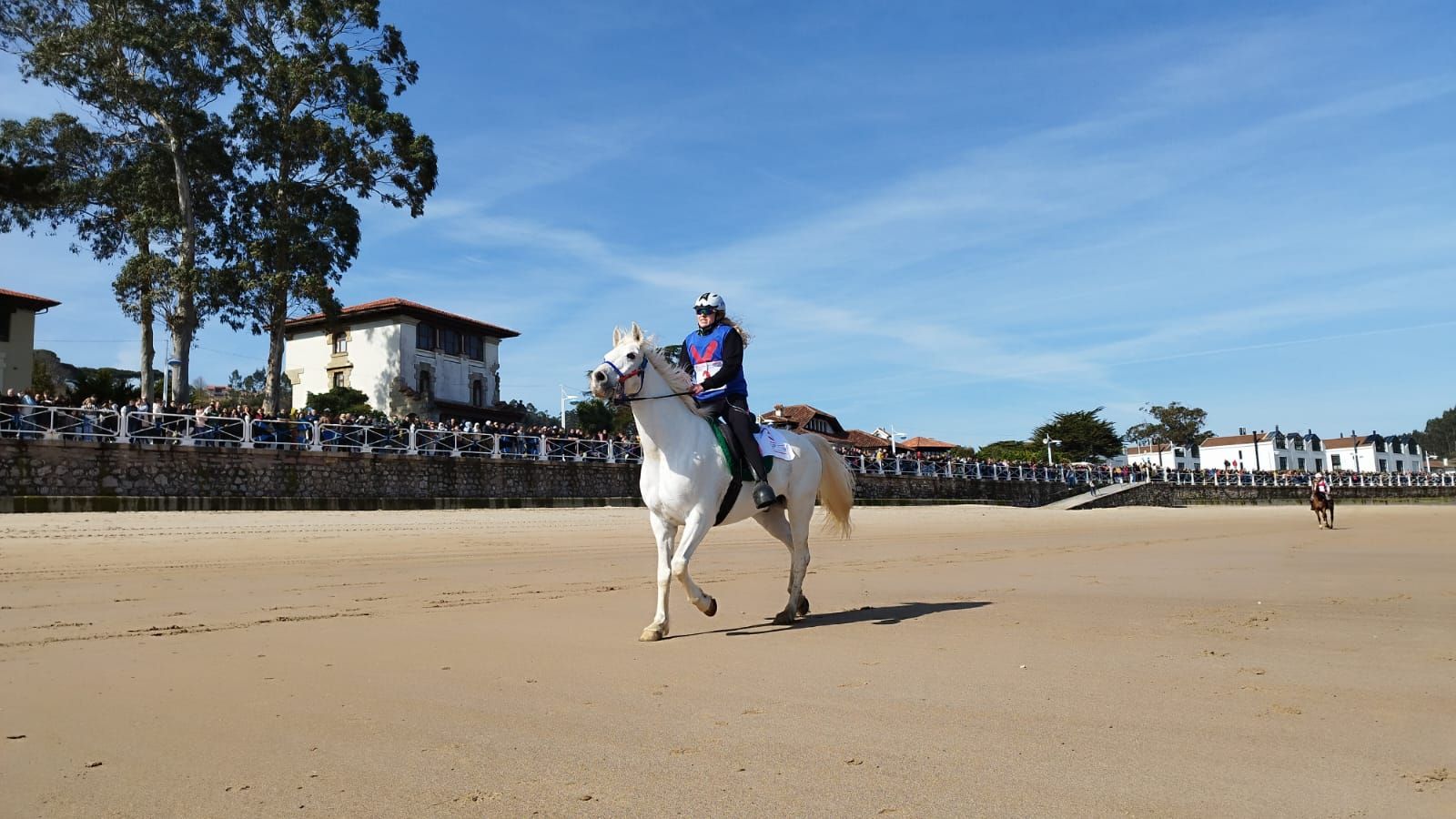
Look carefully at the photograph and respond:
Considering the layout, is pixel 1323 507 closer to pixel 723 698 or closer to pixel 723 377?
pixel 723 377

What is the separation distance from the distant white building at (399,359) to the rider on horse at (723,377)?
162 feet

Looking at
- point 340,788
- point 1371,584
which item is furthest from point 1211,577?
point 340,788

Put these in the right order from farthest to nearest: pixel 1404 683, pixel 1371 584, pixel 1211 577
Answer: pixel 1211 577 < pixel 1371 584 < pixel 1404 683

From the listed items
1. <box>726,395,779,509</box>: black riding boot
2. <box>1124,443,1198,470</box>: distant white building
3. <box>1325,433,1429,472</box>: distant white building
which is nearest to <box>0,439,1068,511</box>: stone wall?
<box>726,395,779,509</box>: black riding boot

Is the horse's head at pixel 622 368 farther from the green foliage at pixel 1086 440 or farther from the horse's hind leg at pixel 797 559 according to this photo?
the green foliage at pixel 1086 440

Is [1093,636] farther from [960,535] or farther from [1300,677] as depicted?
[960,535]

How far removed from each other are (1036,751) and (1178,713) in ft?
3.01

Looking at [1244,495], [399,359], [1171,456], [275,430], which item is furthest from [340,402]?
[1171,456]

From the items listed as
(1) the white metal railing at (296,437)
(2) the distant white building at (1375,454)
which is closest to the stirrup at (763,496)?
(1) the white metal railing at (296,437)

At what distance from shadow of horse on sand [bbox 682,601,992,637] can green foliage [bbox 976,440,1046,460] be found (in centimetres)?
7560

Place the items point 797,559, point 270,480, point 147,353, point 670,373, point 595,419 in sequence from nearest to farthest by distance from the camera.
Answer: point 670,373 → point 797,559 → point 270,480 → point 147,353 → point 595,419

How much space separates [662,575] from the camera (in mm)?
6852

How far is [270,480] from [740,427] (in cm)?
2372

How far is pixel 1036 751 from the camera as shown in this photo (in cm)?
347
